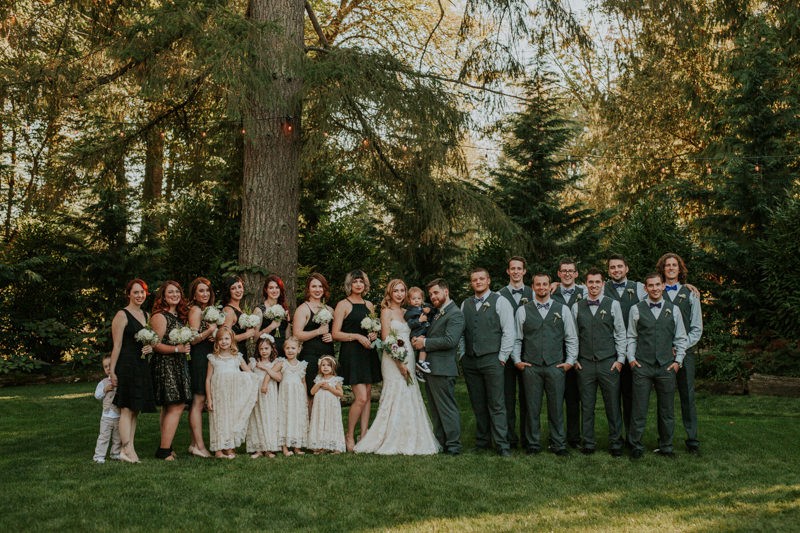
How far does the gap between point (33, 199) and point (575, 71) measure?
16.0 m

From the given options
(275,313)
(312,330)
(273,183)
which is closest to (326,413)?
(312,330)

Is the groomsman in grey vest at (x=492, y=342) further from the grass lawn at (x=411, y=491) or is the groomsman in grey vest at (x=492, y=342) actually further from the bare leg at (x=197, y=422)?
the bare leg at (x=197, y=422)

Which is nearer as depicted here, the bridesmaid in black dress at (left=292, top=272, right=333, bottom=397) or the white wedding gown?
the white wedding gown

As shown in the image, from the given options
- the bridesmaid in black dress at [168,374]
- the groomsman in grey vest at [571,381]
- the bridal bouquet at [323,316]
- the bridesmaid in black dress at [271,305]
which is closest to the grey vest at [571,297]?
the groomsman in grey vest at [571,381]

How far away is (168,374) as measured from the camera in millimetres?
7207

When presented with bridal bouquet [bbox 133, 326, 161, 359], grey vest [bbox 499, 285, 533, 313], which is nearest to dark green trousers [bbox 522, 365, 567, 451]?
grey vest [bbox 499, 285, 533, 313]

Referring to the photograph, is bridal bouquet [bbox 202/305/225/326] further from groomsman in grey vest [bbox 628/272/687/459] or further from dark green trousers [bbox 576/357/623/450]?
groomsman in grey vest [bbox 628/272/687/459]

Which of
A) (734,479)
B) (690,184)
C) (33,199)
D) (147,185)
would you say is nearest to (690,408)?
(734,479)

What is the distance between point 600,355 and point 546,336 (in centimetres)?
55

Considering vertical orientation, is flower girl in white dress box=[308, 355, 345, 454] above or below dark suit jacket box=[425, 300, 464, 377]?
below

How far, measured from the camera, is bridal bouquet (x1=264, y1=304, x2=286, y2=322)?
768 cm

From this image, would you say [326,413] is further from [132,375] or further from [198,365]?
[132,375]

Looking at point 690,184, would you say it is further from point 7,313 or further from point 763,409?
point 7,313

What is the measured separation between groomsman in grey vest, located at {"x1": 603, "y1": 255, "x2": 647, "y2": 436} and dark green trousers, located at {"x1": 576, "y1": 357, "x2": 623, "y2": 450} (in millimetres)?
277
